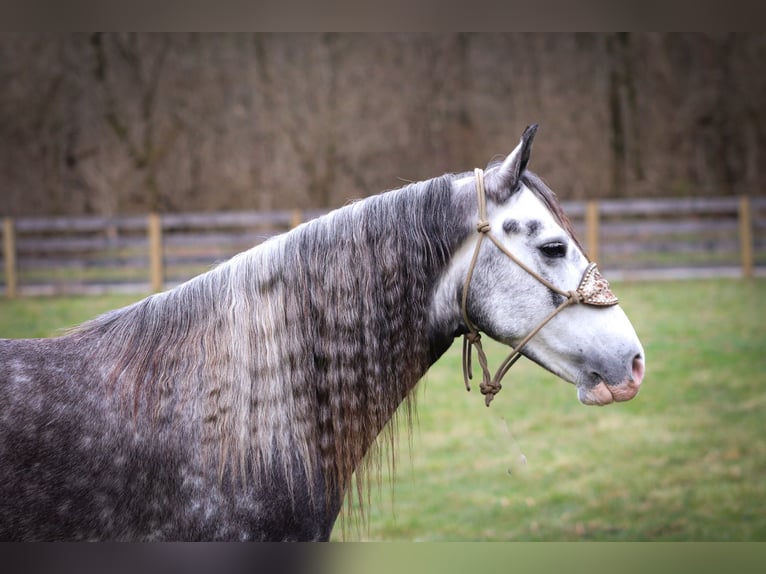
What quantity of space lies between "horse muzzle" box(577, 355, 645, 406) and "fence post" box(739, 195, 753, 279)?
635 centimetres

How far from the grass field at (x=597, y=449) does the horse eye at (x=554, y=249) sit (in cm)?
143

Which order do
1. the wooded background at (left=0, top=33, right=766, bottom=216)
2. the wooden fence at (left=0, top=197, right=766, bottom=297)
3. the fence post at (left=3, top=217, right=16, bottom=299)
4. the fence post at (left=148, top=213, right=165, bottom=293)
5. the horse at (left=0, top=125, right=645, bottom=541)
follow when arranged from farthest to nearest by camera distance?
1. the fence post at (left=148, top=213, right=165, bottom=293)
2. the wooden fence at (left=0, top=197, right=766, bottom=297)
3. the fence post at (left=3, top=217, right=16, bottom=299)
4. the wooded background at (left=0, top=33, right=766, bottom=216)
5. the horse at (left=0, top=125, right=645, bottom=541)

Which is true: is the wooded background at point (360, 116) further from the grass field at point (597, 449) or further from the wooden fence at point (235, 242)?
the grass field at point (597, 449)

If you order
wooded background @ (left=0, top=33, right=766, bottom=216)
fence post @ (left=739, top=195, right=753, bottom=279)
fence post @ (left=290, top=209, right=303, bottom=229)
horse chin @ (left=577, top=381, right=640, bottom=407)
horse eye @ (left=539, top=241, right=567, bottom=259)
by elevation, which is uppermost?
wooded background @ (left=0, top=33, right=766, bottom=216)

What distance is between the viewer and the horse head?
1.45 meters

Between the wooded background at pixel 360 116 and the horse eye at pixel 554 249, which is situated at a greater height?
the wooded background at pixel 360 116

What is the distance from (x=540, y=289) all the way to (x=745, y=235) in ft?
21.6

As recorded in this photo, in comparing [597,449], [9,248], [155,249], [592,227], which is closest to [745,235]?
[592,227]

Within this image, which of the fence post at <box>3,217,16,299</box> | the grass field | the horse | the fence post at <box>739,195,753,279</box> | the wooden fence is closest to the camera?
the horse

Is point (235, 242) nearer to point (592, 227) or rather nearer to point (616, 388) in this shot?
point (592, 227)

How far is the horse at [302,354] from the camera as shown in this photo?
1.39 meters

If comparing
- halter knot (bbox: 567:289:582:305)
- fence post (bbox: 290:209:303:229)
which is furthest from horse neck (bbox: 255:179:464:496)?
fence post (bbox: 290:209:303:229)

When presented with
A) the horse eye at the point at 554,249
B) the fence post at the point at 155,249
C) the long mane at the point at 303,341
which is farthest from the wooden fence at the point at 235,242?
the horse eye at the point at 554,249

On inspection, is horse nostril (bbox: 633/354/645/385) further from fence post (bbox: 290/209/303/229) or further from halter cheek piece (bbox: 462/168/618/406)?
fence post (bbox: 290/209/303/229)
